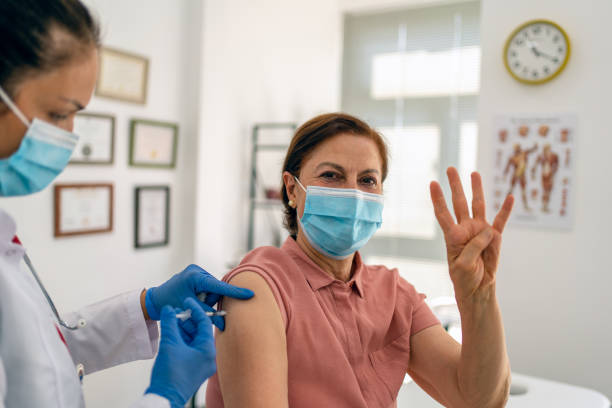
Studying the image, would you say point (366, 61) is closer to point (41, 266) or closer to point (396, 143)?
point (396, 143)

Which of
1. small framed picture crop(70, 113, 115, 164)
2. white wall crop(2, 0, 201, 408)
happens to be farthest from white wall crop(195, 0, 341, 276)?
small framed picture crop(70, 113, 115, 164)


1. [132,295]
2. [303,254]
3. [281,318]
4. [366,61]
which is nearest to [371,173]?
[303,254]

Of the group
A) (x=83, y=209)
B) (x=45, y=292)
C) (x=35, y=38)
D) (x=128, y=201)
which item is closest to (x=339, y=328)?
(x=45, y=292)

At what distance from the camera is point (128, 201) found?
2537mm

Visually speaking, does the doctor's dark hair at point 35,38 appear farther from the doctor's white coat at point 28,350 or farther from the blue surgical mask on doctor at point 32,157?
the doctor's white coat at point 28,350

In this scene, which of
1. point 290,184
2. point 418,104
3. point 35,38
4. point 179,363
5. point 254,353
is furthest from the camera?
point 418,104

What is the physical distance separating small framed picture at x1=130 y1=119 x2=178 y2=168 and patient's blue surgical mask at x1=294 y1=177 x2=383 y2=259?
1.55 metres

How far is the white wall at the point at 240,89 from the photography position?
2857 millimetres

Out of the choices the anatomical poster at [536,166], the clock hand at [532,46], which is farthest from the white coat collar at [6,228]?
the clock hand at [532,46]

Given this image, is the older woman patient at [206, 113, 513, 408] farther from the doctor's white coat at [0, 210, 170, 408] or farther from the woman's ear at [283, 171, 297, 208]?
the doctor's white coat at [0, 210, 170, 408]

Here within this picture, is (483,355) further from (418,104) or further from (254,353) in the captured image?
(418,104)

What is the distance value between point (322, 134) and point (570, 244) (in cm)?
184

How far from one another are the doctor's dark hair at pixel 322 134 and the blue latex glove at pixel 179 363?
0.57 metres

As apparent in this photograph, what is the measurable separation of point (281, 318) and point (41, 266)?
1544mm
